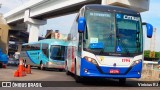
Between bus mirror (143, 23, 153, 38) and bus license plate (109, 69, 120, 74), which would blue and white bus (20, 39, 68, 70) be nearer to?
bus mirror (143, 23, 153, 38)

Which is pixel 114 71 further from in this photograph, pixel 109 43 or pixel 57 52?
pixel 57 52

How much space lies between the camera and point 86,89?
12055 millimetres

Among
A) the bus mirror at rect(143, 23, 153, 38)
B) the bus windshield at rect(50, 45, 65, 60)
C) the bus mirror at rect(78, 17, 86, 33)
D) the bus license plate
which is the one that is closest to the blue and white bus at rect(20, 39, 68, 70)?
the bus windshield at rect(50, 45, 65, 60)

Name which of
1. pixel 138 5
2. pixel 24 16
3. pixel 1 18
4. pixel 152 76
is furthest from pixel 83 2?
pixel 1 18

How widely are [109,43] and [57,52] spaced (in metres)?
16.4

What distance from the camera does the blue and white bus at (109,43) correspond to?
1328 cm

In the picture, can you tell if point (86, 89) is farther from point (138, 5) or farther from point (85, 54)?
point (138, 5)

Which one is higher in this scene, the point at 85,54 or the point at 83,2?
the point at 83,2

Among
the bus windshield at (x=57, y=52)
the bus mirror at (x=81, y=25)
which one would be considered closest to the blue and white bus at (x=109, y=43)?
the bus mirror at (x=81, y=25)

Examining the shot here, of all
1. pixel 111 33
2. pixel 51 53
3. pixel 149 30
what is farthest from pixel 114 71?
pixel 51 53

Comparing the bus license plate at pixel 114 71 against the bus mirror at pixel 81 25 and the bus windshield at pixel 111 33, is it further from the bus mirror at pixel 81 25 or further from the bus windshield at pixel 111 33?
the bus mirror at pixel 81 25

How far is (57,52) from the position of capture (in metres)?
29.5

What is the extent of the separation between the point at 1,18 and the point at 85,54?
4991cm

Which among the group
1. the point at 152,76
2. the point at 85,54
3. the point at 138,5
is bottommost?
the point at 152,76
